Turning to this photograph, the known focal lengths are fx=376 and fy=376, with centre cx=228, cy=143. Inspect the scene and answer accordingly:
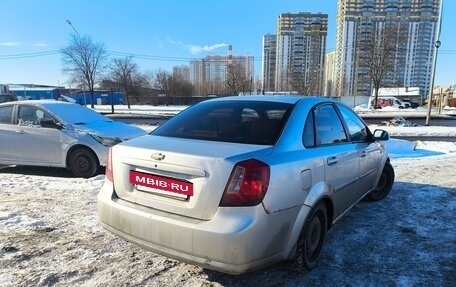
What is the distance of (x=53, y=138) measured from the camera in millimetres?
7152

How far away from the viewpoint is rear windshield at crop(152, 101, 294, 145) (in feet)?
10.4

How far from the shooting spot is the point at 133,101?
2817 inches

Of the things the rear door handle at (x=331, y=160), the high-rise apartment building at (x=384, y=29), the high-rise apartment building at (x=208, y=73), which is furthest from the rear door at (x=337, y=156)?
the high-rise apartment building at (x=208, y=73)

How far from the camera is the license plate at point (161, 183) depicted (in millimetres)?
2766

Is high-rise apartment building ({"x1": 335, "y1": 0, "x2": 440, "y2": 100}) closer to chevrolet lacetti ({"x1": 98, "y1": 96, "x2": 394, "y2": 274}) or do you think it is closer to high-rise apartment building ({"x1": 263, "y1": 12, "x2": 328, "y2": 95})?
high-rise apartment building ({"x1": 263, "y1": 12, "x2": 328, "y2": 95})

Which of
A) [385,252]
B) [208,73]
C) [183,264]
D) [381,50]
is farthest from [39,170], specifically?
[208,73]

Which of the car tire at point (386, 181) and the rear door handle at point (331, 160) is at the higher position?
the rear door handle at point (331, 160)

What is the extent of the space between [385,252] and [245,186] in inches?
80.7

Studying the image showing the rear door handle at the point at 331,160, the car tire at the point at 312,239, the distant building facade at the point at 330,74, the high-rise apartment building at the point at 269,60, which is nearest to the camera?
the car tire at the point at 312,239

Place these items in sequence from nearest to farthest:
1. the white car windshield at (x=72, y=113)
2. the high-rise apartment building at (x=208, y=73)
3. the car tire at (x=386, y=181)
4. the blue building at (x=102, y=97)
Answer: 1. the car tire at (x=386, y=181)
2. the white car windshield at (x=72, y=113)
3. the blue building at (x=102, y=97)
4. the high-rise apartment building at (x=208, y=73)

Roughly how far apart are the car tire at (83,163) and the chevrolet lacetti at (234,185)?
3.88 m

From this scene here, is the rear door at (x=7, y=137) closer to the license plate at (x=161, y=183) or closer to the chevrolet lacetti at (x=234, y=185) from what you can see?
the chevrolet lacetti at (x=234, y=185)

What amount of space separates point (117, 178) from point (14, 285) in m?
1.16

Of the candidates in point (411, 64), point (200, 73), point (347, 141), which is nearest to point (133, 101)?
point (200, 73)
